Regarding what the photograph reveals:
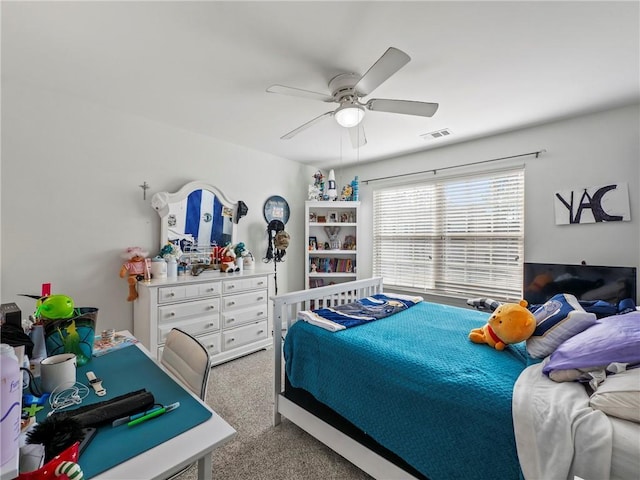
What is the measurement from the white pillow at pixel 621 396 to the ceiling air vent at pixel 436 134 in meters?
2.53

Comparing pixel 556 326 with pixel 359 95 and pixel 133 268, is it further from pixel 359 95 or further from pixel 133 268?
pixel 133 268

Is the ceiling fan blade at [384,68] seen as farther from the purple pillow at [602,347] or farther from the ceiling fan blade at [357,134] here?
the purple pillow at [602,347]

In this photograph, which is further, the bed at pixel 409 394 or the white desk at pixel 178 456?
the bed at pixel 409 394

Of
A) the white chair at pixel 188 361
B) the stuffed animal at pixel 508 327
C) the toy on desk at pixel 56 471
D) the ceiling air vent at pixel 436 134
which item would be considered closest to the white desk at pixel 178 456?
the toy on desk at pixel 56 471

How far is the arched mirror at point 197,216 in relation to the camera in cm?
288

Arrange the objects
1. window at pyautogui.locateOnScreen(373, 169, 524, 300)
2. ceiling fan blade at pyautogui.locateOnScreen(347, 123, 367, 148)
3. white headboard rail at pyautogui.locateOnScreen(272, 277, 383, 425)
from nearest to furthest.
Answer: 1. white headboard rail at pyautogui.locateOnScreen(272, 277, 383, 425)
2. ceiling fan blade at pyautogui.locateOnScreen(347, 123, 367, 148)
3. window at pyautogui.locateOnScreen(373, 169, 524, 300)

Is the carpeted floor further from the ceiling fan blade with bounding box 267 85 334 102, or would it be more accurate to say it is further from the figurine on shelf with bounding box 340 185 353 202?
the figurine on shelf with bounding box 340 185 353 202

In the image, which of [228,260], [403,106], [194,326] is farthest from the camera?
[228,260]

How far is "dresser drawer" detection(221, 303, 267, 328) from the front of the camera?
2898 millimetres

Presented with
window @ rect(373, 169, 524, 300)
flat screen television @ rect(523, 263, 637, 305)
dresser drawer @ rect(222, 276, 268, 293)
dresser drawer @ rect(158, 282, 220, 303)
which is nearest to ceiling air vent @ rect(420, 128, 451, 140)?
window @ rect(373, 169, 524, 300)

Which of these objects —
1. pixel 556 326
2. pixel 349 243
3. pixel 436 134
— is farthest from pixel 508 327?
pixel 349 243

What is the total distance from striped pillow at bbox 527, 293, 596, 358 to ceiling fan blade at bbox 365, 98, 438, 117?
1.31 metres

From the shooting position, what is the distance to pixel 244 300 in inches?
119

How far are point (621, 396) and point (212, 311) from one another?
9.06 ft
